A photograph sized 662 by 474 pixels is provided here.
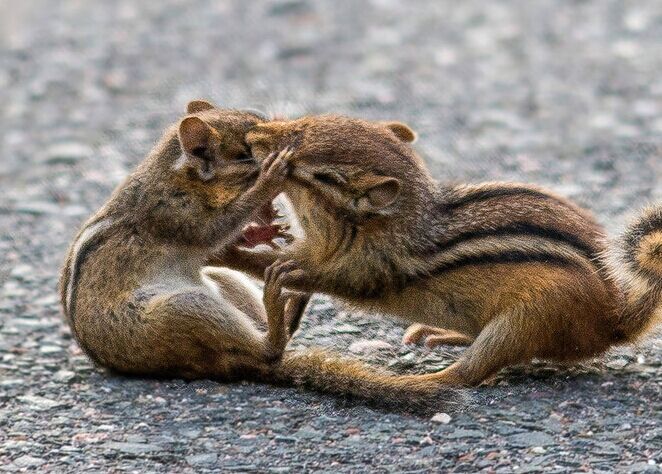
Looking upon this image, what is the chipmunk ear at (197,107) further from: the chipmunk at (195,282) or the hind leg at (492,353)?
the hind leg at (492,353)

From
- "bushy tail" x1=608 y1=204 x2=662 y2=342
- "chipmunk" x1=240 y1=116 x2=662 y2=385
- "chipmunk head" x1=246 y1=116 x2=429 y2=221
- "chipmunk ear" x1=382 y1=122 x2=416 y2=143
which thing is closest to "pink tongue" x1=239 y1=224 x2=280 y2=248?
"chipmunk" x1=240 y1=116 x2=662 y2=385

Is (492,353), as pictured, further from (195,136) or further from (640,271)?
(195,136)

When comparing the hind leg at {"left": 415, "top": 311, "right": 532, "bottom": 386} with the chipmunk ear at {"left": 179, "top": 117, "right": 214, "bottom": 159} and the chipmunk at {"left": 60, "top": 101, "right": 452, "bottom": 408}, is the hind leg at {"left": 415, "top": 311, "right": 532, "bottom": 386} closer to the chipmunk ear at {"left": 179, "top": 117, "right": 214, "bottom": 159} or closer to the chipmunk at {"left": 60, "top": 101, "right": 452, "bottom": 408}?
the chipmunk at {"left": 60, "top": 101, "right": 452, "bottom": 408}

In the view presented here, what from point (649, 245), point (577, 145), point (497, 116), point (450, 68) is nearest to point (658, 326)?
point (649, 245)

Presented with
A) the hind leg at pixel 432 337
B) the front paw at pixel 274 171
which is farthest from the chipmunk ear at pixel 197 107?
the hind leg at pixel 432 337

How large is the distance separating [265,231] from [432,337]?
793 mm

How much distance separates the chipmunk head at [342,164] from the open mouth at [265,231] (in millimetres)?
318

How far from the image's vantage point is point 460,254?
199 inches

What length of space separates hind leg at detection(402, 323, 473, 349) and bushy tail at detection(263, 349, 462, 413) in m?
0.44

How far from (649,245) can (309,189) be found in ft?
4.09

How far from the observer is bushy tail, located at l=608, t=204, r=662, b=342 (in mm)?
4938

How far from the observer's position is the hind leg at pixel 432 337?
5.57 m

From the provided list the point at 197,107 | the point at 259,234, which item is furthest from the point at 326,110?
the point at 259,234

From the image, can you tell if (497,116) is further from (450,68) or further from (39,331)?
(39,331)
